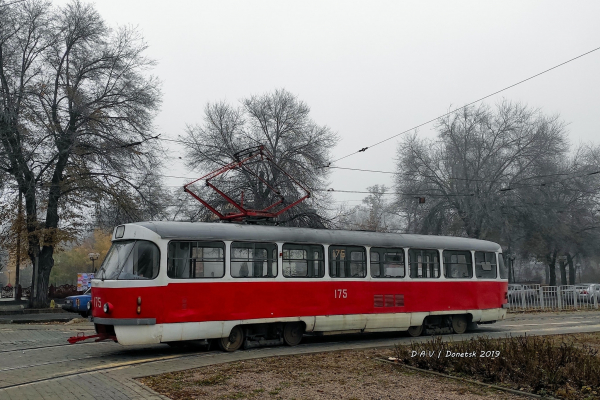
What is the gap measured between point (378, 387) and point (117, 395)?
367 centimetres

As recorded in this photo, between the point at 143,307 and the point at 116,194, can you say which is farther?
the point at 116,194

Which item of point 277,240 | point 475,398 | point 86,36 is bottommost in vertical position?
point 475,398

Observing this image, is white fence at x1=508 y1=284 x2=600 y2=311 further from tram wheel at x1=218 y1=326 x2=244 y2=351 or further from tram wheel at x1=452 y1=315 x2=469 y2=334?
tram wheel at x1=218 y1=326 x2=244 y2=351

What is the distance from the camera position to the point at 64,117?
29953 millimetres

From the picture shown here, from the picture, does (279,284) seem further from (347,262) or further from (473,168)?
(473,168)

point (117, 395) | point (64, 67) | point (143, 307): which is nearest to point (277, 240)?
point (143, 307)

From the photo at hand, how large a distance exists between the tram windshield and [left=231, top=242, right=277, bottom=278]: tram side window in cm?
181

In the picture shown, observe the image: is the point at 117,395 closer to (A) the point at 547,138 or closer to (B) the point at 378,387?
(B) the point at 378,387

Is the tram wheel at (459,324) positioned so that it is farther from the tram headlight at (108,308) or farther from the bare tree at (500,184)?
the bare tree at (500,184)

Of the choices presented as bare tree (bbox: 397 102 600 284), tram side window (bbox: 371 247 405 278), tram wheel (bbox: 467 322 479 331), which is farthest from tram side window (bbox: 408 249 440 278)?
bare tree (bbox: 397 102 600 284)

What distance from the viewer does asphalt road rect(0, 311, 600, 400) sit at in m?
9.22

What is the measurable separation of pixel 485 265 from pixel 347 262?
5.19 m

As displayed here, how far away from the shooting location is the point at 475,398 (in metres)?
8.02

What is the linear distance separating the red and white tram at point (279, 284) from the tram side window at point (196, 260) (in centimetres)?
2
